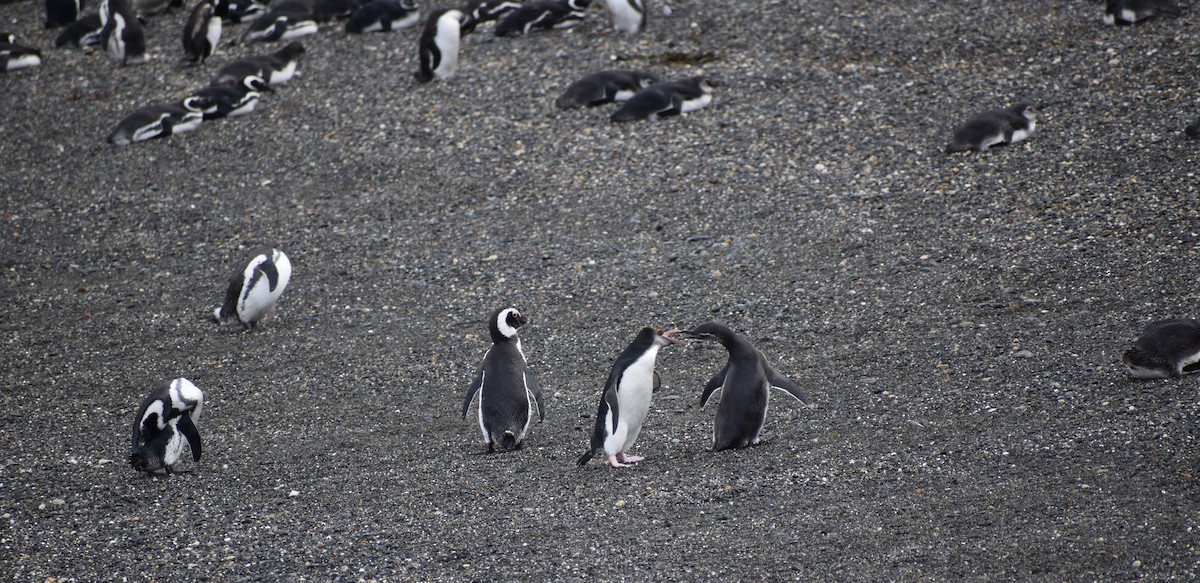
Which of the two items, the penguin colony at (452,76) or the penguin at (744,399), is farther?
the penguin colony at (452,76)

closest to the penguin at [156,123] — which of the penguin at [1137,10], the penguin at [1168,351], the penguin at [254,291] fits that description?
the penguin at [254,291]

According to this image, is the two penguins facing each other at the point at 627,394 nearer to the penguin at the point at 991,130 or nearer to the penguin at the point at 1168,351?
the penguin at the point at 1168,351

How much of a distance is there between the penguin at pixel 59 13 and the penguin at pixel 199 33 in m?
2.86

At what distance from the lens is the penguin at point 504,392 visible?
5.50 meters

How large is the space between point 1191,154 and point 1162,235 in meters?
1.26

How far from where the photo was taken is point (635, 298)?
719cm

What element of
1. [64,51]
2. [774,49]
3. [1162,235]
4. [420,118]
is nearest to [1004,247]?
[1162,235]

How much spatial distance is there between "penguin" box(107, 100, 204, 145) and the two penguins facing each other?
5.67 metres

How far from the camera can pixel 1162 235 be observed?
23.0 ft

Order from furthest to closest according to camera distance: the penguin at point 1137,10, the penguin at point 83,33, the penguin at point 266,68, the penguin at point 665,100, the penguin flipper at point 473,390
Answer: the penguin at point 83,33
the penguin at point 266,68
the penguin at point 1137,10
the penguin at point 665,100
the penguin flipper at point 473,390

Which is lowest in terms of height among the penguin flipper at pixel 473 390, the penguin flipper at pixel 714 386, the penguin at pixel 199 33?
the penguin at pixel 199 33

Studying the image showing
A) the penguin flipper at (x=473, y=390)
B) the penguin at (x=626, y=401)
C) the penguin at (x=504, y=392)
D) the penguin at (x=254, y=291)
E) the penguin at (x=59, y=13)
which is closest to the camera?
the penguin at (x=626, y=401)

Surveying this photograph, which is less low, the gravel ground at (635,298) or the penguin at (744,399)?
the penguin at (744,399)

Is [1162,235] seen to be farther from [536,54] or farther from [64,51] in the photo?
[64,51]
